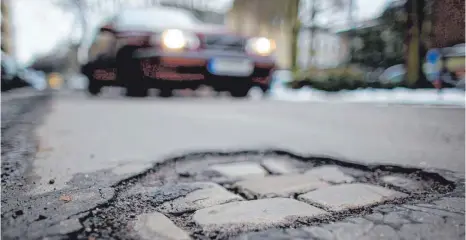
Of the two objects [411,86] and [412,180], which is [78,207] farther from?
[411,86]

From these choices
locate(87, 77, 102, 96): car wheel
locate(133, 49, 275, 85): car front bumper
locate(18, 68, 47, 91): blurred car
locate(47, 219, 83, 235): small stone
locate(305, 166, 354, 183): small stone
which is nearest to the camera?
locate(47, 219, 83, 235): small stone

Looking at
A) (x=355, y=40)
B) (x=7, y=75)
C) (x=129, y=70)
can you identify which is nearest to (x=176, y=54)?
(x=129, y=70)

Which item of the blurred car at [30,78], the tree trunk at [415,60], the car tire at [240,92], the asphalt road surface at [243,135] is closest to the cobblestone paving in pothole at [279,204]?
the asphalt road surface at [243,135]

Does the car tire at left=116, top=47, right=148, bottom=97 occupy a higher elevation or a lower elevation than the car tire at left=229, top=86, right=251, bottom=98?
higher

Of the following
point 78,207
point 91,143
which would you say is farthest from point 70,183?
point 91,143

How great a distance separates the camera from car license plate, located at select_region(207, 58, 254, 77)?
513 centimetres

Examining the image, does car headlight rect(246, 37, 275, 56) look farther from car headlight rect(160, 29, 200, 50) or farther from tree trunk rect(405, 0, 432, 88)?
tree trunk rect(405, 0, 432, 88)

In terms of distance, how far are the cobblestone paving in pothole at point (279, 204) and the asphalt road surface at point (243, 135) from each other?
0.80ft

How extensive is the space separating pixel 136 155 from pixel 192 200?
30.1 inches

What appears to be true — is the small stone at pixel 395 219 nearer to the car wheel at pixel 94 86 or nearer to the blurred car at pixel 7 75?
the blurred car at pixel 7 75

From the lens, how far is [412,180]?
5.36 feet

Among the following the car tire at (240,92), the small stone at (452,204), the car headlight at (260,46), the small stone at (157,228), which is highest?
the car headlight at (260,46)

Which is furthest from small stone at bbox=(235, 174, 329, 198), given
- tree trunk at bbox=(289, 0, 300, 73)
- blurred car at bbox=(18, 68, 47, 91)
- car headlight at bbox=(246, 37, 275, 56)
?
blurred car at bbox=(18, 68, 47, 91)

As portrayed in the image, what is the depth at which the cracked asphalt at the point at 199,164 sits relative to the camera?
107 cm
